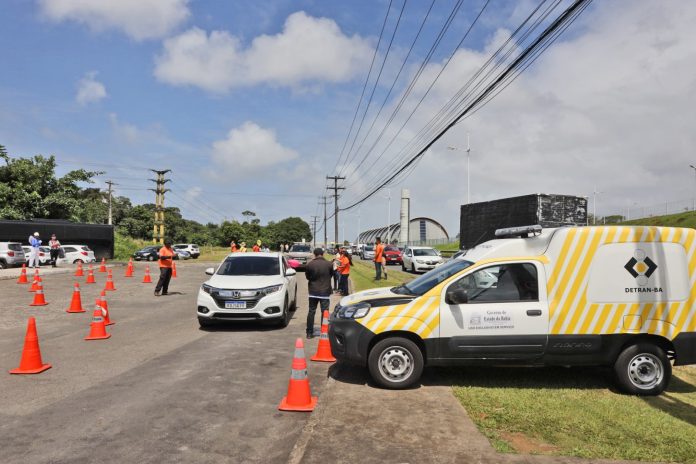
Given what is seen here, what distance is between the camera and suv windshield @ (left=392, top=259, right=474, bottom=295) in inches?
250

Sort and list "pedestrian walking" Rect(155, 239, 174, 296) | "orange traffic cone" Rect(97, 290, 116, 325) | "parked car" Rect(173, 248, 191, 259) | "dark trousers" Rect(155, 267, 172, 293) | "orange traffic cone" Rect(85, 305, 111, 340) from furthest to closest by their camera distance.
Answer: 1. "parked car" Rect(173, 248, 191, 259)
2. "dark trousers" Rect(155, 267, 172, 293)
3. "pedestrian walking" Rect(155, 239, 174, 296)
4. "orange traffic cone" Rect(97, 290, 116, 325)
5. "orange traffic cone" Rect(85, 305, 111, 340)

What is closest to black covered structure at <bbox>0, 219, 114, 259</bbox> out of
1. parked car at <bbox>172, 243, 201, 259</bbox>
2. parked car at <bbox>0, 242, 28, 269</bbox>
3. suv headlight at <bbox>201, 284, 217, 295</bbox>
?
parked car at <bbox>0, 242, 28, 269</bbox>

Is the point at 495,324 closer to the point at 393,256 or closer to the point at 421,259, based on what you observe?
the point at 421,259

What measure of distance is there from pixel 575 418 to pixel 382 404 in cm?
199

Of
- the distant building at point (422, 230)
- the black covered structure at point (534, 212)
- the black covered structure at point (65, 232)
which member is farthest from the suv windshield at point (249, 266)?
the distant building at point (422, 230)

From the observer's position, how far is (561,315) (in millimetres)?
5992

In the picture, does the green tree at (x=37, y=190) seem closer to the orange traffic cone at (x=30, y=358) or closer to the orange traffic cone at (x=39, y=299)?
the orange traffic cone at (x=39, y=299)

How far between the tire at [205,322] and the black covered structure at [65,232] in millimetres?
30001

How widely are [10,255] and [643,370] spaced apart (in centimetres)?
3033

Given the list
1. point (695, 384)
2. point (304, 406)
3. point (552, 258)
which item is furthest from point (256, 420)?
Result: point (695, 384)

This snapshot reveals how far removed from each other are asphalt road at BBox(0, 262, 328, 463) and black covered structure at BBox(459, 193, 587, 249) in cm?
1014

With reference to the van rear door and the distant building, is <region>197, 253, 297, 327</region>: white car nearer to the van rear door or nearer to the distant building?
the van rear door

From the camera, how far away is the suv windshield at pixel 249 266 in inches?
436

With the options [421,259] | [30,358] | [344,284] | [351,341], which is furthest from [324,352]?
[421,259]
